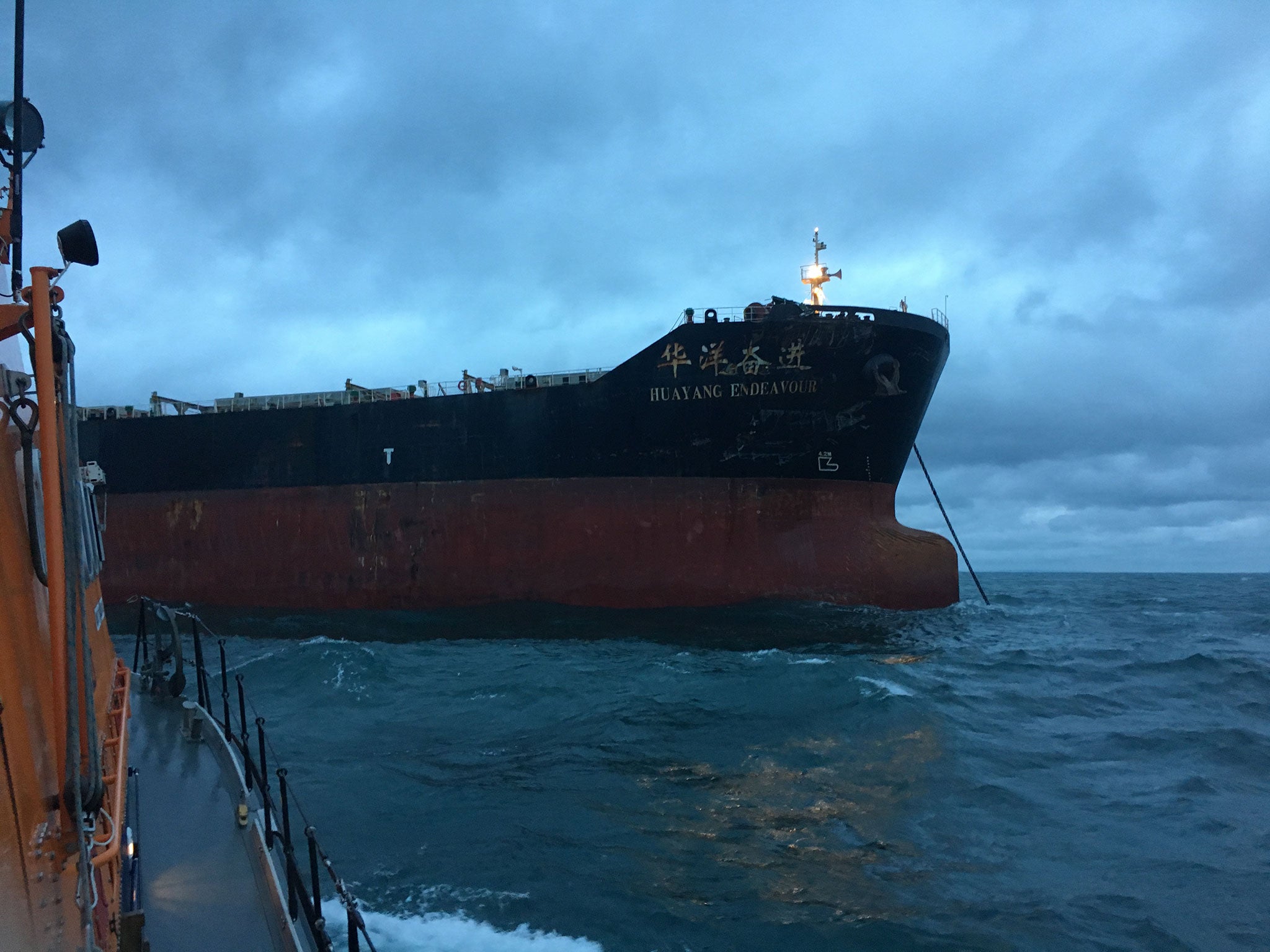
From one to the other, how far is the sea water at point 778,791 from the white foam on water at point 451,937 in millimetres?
22

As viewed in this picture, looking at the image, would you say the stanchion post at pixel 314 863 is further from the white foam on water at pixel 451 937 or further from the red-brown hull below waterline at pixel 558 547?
the red-brown hull below waterline at pixel 558 547

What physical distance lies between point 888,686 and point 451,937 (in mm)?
7771

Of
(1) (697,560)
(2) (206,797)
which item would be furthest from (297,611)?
(2) (206,797)

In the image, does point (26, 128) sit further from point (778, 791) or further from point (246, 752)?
point (778, 791)

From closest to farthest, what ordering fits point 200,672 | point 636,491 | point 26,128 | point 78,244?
point 78,244 < point 26,128 < point 200,672 < point 636,491

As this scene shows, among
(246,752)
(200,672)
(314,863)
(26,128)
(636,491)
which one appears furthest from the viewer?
(636,491)

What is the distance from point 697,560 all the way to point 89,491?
12858 millimetres

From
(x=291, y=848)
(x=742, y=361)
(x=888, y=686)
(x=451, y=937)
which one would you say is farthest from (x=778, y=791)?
(x=742, y=361)

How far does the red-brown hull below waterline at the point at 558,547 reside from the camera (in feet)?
53.2

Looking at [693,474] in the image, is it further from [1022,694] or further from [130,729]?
[130,729]

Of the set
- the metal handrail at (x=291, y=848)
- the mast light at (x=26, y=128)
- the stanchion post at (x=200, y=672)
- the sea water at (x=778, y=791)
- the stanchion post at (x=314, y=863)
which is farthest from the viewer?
the stanchion post at (x=200, y=672)

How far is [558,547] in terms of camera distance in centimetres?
1675

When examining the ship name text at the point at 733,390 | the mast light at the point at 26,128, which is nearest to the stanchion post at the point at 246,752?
the mast light at the point at 26,128

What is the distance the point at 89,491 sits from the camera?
437 centimetres
